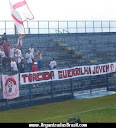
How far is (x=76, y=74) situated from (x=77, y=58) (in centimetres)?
746

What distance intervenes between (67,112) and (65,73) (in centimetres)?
501

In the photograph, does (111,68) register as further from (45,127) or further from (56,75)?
(45,127)

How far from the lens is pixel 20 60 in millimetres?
21719

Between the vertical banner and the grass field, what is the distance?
727 millimetres

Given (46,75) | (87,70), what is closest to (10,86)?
A: (46,75)

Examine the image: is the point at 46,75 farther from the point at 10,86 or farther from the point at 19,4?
the point at 19,4

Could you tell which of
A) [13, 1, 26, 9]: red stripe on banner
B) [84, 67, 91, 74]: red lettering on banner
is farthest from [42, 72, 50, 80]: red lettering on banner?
[13, 1, 26, 9]: red stripe on banner

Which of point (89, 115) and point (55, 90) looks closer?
point (89, 115)

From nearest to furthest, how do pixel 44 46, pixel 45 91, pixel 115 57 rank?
pixel 45 91
pixel 44 46
pixel 115 57

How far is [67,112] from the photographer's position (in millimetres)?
16906

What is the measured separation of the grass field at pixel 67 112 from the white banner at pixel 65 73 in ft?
4.55

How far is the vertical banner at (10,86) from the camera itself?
17.8 meters

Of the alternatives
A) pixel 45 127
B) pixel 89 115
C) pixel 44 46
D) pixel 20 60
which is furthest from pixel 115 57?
pixel 45 127

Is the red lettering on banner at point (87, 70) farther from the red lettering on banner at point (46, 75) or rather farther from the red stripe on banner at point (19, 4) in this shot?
the red stripe on banner at point (19, 4)
